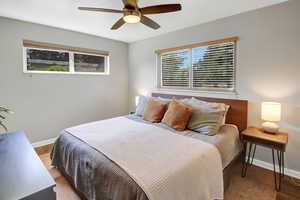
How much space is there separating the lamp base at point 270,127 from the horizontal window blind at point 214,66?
2.62 ft

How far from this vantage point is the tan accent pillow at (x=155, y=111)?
2.69 metres

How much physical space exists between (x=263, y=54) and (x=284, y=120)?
3.29 ft

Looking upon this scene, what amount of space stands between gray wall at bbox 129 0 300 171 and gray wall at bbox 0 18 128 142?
249cm

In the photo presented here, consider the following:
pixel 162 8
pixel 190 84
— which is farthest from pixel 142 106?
pixel 162 8

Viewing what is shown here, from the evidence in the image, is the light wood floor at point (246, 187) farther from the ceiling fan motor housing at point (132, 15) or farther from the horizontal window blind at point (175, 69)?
the ceiling fan motor housing at point (132, 15)

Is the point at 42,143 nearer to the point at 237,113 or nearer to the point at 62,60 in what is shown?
the point at 62,60

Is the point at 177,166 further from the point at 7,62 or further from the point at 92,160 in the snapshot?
the point at 7,62

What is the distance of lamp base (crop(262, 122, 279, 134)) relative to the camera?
2117mm

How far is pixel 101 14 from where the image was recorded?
2545mm

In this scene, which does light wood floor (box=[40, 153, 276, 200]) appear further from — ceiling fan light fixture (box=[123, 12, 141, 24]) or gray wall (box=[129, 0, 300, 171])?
ceiling fan light fixture (box=[123, 12, 141, 24])

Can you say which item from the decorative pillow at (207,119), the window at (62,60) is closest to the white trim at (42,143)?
the window at (62,60)

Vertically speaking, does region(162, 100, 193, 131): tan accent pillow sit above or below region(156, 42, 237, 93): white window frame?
below

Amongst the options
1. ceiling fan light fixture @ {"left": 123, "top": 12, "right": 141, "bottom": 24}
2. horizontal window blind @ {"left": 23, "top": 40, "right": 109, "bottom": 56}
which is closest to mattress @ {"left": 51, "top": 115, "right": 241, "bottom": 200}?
ceiling fan light fixture @ {"left": 123, "top": 12, "right": 141, "bottom": 24}

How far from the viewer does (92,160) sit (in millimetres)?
1542
